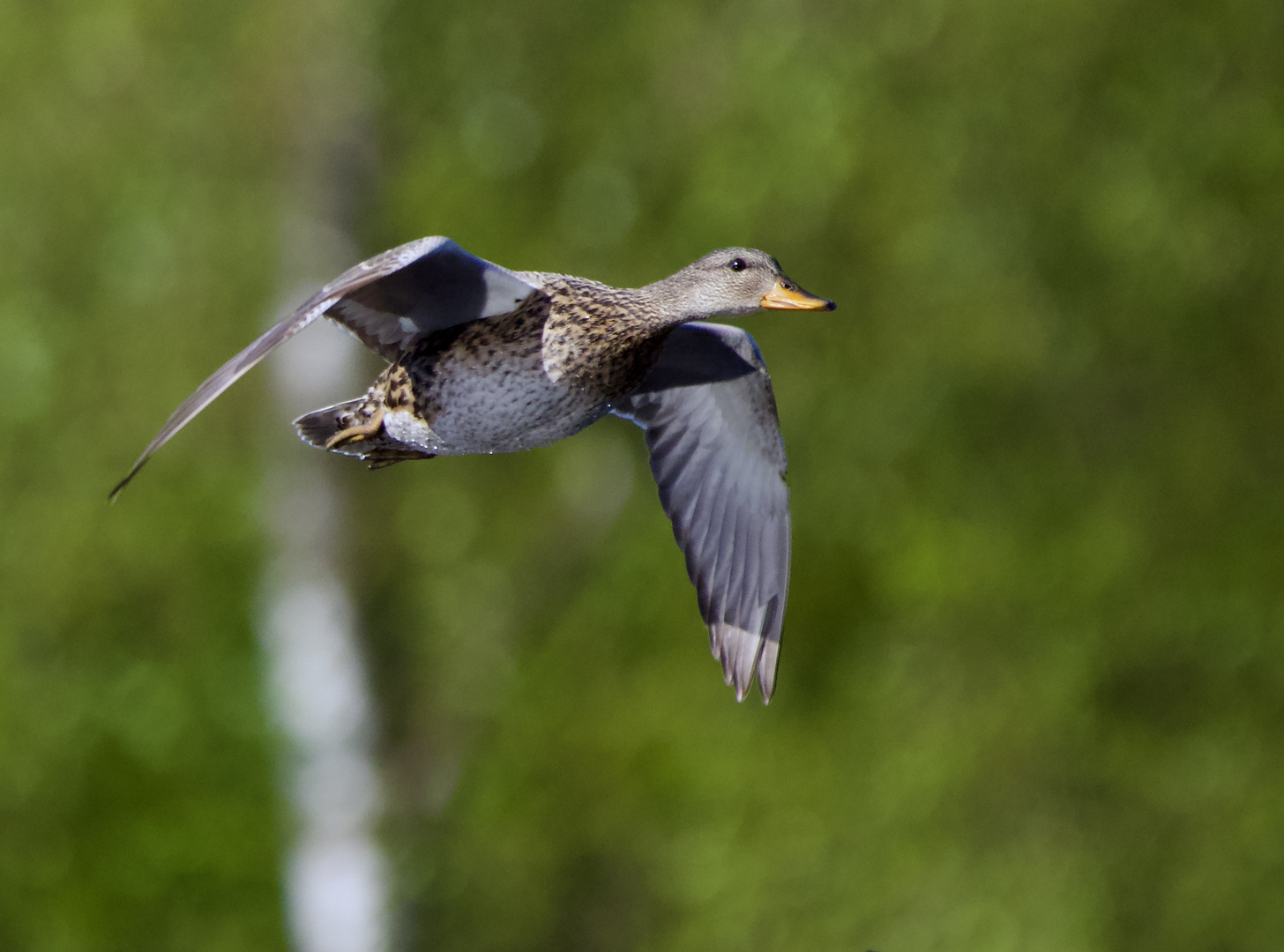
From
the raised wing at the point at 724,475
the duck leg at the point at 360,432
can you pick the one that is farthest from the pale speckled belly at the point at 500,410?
the raised wing at the point at 724,475

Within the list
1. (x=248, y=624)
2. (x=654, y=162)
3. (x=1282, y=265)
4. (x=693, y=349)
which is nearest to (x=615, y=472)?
(x=654, y=162)

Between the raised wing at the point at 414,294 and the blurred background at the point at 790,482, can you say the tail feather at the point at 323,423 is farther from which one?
the blurred background at the point at 790,482

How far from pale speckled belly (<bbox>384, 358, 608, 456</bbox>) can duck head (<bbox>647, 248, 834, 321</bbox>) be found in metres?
0.30

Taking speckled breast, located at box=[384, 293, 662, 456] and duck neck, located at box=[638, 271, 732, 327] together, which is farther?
duck neck, located at box=[638, 271, 732, 327]

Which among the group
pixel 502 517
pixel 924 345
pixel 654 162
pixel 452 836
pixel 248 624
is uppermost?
pixel 654 162

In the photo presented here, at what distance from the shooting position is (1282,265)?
10.2 meters

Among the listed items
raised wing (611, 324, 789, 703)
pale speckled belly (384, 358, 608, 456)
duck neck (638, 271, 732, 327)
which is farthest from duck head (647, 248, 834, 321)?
raised wing (611, 324, 789, 703)

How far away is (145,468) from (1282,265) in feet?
24.4

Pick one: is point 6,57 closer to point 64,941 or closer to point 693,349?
point 64,941

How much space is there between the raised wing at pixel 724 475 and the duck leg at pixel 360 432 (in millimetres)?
871

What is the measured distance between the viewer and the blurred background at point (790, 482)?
978 centimetres

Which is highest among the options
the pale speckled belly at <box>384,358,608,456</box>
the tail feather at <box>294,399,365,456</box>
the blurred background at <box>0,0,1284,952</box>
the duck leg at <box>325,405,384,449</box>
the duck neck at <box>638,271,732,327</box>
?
the duck neck at <box>638,271,732,327</box>

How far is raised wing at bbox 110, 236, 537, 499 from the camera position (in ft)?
11.0

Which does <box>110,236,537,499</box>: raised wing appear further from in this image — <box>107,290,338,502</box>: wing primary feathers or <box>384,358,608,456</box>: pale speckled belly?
<box>384,358,608,456</box>: pale speckled belly
